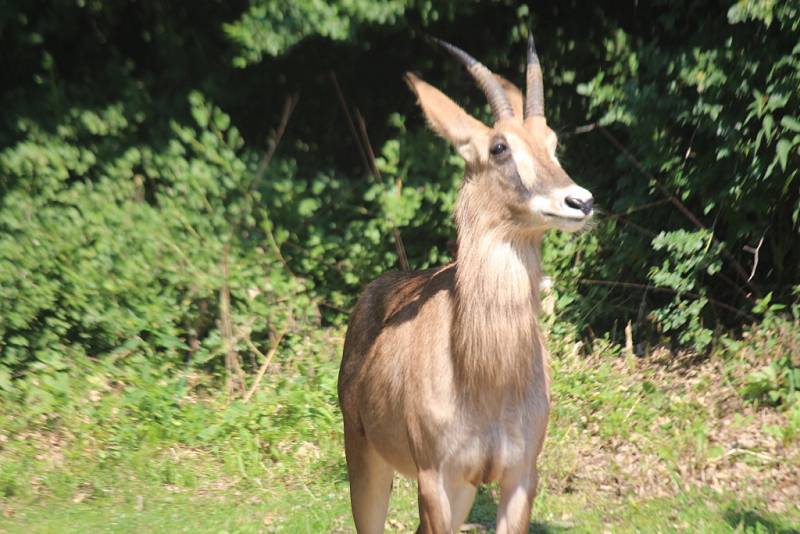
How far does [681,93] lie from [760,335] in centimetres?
194

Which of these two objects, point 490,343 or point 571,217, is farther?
point 490,343

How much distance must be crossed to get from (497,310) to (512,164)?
67 cm

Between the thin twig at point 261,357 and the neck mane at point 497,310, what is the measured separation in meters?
4.16

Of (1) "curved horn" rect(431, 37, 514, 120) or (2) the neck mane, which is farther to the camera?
(1) "curved horn" rect(431, 37, 514, 120)

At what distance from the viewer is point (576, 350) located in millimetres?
9242

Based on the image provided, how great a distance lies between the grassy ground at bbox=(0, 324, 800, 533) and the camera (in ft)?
23.7

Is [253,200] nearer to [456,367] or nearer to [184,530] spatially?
[184,530]

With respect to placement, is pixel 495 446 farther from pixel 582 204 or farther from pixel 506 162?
pixel 506 162

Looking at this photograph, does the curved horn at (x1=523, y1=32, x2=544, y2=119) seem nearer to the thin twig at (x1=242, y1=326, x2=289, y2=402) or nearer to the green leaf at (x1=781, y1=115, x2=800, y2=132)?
the green leaf at (x1=781, y1=115, x2=800, y2=132)

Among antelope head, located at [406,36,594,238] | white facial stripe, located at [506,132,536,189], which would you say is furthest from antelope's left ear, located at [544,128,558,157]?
white facial stripe, located at [506,132,536,189]

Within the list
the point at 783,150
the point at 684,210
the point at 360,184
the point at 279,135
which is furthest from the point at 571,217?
the point at 360,184

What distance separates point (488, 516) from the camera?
745 centimetres

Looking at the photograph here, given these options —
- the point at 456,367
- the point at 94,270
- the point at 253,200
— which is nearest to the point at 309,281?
the point at 253,200

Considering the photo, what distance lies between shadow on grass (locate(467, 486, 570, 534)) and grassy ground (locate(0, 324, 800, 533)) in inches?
0.6
